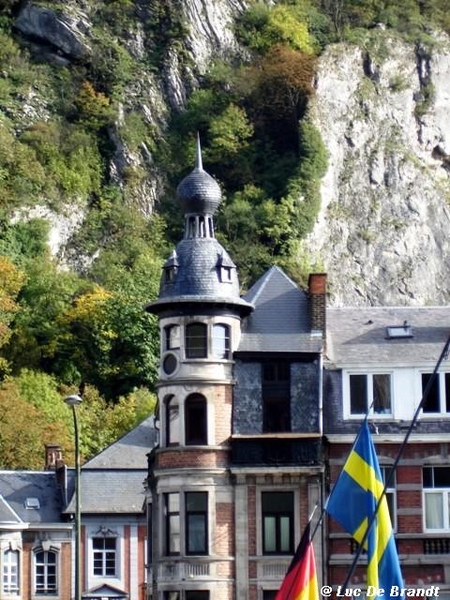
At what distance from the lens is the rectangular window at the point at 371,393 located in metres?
69.9

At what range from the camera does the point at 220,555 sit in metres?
68.9

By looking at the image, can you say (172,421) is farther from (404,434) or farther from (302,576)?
(302,576)

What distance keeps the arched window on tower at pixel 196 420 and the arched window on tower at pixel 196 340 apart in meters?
1.20

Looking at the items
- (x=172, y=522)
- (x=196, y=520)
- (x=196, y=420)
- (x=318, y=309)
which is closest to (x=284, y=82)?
(x=318, y=309)

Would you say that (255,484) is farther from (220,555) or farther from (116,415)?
(116,415)

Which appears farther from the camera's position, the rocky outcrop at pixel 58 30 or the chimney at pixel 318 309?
the rocky outcrop at pixel 58 30

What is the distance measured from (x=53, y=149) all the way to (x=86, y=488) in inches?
2511

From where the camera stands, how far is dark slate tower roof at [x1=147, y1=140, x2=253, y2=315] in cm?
7069

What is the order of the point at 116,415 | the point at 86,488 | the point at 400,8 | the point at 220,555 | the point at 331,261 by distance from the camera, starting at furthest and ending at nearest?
the point at 400,8 < the point at 331,261 < the point at 116,415 < the point at 86,488 < the point at 220,555

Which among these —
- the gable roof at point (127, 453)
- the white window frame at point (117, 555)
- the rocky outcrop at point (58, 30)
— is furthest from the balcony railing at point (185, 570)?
the rocky outcrop at point (58, 30)

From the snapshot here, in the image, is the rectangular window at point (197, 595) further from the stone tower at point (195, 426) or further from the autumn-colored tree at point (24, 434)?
the autumn-colored tree at point (24, 434)

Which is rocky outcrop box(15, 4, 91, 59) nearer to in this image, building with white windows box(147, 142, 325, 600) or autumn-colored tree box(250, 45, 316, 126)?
autumn-colored tree box(250, 45, 316, 126)

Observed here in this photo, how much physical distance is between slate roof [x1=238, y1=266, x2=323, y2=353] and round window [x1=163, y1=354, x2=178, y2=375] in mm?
1849

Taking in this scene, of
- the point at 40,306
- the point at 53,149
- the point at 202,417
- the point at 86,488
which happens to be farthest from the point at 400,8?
the point at 202,417
